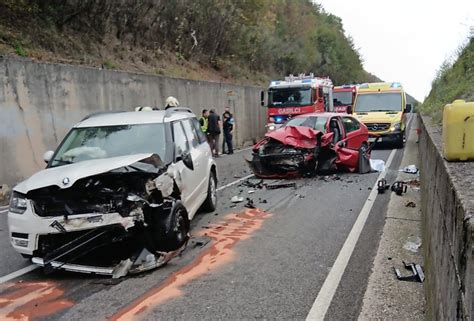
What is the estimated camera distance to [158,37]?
84.9ft

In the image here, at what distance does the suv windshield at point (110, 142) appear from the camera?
6207 millimetres

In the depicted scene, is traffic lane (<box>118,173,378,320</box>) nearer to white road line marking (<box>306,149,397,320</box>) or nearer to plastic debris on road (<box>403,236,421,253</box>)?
white road line marking (<box>306,149,397,320</box>)

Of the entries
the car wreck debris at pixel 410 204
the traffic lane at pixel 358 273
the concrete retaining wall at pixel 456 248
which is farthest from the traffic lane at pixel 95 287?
the car wreck debris at pixel 410 204

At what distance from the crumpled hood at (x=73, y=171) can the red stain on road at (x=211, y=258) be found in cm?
139

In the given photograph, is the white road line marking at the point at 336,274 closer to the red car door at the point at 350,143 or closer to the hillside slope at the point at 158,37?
the red car door at the point at 350,143

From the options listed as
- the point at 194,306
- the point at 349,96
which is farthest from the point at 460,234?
the point at 349,96

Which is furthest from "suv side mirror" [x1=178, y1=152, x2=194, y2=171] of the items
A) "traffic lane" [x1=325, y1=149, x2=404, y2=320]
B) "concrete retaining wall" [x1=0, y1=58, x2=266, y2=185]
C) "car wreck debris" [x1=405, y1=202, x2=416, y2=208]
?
"concrete retaining wall" [x1=0, y1=58, x2=266, y2=185]

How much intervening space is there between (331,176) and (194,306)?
8.22m

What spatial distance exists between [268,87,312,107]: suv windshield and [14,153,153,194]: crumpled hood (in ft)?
48.3

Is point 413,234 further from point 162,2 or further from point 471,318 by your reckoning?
point 162,2

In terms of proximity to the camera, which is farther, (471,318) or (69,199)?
(69,199)

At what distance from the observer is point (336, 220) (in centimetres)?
759

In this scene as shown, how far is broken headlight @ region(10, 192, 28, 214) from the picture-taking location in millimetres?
5117

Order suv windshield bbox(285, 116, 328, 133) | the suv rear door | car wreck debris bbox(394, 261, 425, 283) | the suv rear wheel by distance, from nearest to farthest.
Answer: car wreck debris bbox(394, 261, 425, 283) → the suv rear door → the suv rear wheel → suv windshield bbox(285, 116, 328, 133)
